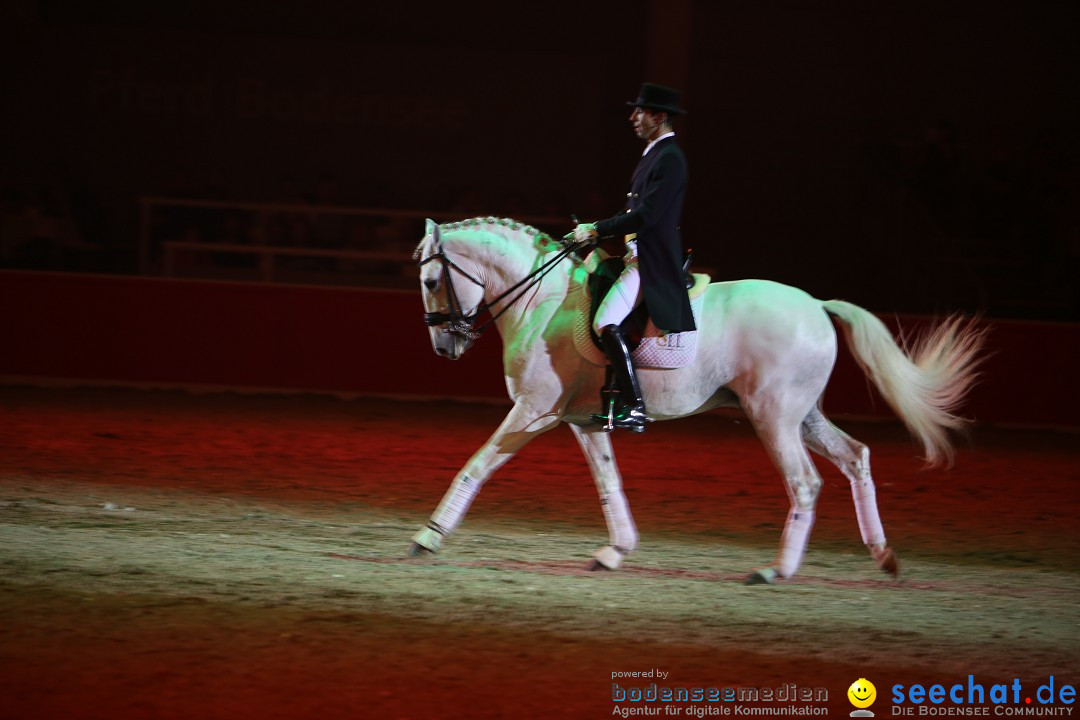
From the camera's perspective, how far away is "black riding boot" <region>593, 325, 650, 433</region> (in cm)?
688

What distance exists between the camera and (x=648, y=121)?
696cm

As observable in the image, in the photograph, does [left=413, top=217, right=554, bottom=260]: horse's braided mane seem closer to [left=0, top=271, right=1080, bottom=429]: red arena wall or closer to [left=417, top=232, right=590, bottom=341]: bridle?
[left=417, top=232, right=590, bottom=341]: bridle

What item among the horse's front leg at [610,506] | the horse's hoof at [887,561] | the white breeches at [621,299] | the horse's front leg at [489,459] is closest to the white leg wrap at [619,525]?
the horse's front leg at [610,506]

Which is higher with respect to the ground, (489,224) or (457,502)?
(489,224)

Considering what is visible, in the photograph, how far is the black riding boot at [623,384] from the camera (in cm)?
688

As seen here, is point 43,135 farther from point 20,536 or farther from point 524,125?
point 20,536

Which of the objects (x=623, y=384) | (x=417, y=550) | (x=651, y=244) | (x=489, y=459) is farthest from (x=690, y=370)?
(x=417, y=550)

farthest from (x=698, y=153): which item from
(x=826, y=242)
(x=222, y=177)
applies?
(x=222, y=177)

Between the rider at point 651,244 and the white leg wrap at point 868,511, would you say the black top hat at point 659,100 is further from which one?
the white leg wrap at point 868,511

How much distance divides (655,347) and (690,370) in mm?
254

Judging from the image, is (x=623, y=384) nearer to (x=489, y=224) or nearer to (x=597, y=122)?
(x=489, y=224)

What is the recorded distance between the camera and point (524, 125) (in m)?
18.2

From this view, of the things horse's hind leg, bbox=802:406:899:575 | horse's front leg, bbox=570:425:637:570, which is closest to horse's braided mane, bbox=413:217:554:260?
horse's front leg, bbox=570:425:637:570

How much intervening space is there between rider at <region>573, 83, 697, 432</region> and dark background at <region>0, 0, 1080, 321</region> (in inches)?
337
